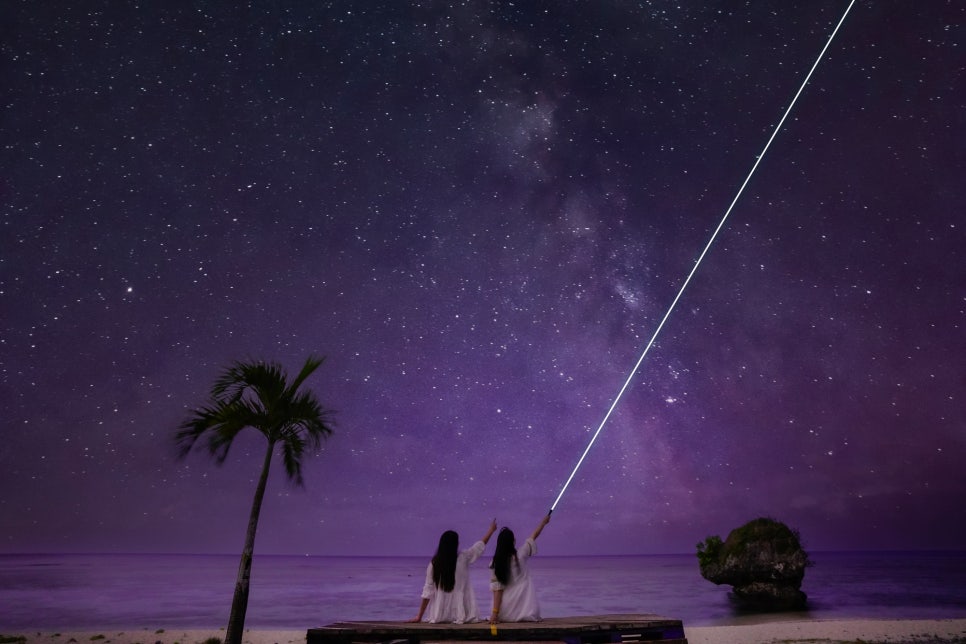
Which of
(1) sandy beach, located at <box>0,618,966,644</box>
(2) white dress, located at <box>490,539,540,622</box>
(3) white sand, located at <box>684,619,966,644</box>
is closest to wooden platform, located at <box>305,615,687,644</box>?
(2) white dress, located at <box>490,539,540,622</box>

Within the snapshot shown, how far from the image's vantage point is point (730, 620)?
32.8 metres

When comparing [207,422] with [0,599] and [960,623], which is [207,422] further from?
[0,599]

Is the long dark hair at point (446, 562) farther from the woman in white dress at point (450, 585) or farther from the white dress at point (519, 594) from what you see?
the white dress at point (519, 594)

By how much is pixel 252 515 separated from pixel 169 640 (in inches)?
392

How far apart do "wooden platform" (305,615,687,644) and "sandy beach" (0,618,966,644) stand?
13.2m

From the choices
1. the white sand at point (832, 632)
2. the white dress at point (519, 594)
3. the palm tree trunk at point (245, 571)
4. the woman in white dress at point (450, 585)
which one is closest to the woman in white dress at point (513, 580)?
the white dress at point (519, 594)

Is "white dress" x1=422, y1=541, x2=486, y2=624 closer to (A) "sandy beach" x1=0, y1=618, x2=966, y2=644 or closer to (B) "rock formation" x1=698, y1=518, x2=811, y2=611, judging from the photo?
(A) "sandy beach" x1=0, y1=618, x2=966, y2=644

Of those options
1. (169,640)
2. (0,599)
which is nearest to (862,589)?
(169,640)

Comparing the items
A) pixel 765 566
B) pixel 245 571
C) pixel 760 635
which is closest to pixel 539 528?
pixel 245 571

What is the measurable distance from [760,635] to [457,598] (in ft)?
60.3

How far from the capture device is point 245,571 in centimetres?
1172

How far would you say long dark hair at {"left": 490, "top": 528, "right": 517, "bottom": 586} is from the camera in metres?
9.30

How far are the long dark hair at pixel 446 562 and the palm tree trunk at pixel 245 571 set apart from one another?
3.87 m

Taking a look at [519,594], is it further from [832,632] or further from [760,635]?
[832,632]
